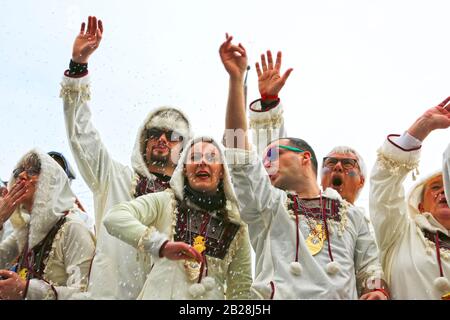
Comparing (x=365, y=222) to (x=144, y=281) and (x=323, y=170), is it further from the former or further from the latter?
(x=144, y=281)

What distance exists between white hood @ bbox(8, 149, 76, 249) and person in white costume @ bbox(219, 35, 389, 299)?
1.60 meters

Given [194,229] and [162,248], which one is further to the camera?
[194,229]

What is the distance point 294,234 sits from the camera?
18.6ft

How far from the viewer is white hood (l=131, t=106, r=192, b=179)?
6656 mm

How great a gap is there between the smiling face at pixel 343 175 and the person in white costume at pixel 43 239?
2.01 meters

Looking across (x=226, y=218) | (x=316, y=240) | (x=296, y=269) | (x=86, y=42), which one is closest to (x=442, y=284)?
(x=316, y=240)

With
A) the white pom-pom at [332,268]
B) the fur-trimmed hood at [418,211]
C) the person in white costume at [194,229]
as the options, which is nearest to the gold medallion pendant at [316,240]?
the white pom-pom at [332,268]

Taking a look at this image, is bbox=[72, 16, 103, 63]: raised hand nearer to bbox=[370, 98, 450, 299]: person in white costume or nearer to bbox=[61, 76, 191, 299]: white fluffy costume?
bbox=[61, 76, 191, 299]: white fluffy costume

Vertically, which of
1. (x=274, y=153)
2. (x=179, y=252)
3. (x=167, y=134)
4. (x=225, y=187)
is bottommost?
(x=179, y=252)

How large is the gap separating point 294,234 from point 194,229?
2.29 feet

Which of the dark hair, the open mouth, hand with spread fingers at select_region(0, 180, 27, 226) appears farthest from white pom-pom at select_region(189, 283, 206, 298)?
the open mouth

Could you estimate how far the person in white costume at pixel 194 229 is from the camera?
5473 millimetres

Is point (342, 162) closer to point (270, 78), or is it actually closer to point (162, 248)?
point (270, 78)
